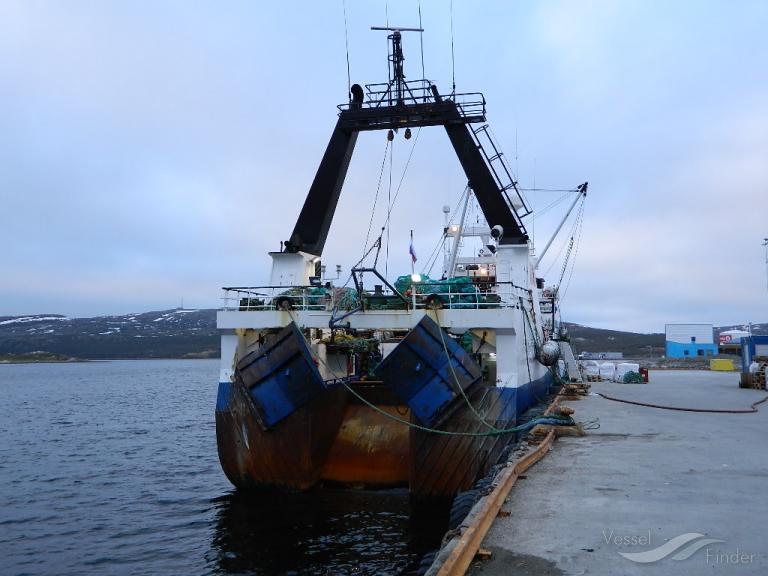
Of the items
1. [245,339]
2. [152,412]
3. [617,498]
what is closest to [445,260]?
[245,339]

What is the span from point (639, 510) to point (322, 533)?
725cm

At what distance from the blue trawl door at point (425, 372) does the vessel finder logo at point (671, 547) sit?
6.62 meters

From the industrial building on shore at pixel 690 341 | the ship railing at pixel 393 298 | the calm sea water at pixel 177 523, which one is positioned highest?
the ship railing at pixel 393 298

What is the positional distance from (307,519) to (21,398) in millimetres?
57807

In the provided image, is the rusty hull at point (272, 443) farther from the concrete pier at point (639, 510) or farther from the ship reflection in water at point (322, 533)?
the concrete pier at point (639, 510)

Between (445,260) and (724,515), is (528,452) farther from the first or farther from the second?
(445,260)

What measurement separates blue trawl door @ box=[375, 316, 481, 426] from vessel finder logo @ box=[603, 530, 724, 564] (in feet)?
21.7

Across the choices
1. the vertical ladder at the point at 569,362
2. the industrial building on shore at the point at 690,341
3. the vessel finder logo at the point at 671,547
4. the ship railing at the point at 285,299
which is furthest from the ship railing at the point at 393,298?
the industrial building on shore at the point at 690,341

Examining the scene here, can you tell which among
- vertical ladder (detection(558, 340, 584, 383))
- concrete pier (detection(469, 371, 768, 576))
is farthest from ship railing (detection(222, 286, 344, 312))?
vertical ladder (detection(558, 340, 584, 383))

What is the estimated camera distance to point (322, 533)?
12.7 meters

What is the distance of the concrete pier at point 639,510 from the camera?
5762 mm

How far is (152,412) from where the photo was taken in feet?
138

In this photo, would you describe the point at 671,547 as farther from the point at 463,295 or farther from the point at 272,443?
the point at 272,443

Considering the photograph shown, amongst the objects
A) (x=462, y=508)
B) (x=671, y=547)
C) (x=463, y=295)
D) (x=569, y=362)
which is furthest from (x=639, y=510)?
(x=569, y=362)
